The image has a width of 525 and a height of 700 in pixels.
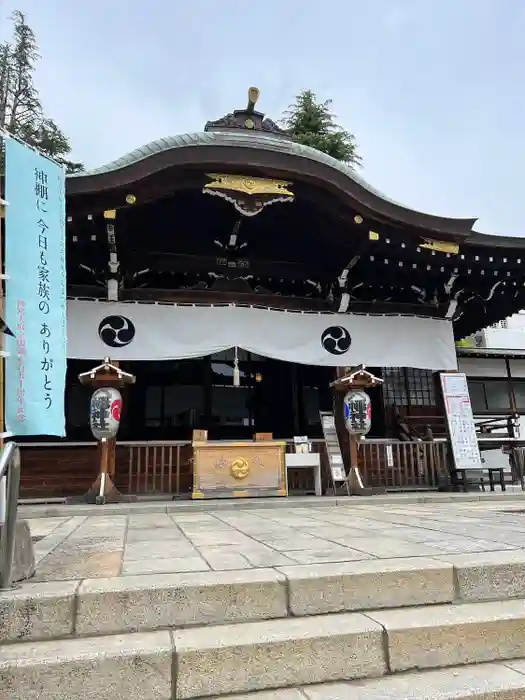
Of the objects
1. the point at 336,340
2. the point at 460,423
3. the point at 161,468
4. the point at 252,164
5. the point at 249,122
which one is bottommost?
the point at 161,468

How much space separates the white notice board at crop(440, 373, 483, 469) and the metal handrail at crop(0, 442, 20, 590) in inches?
317

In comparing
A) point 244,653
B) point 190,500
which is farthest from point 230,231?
point 244,653

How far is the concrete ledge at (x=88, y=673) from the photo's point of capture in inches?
75.3

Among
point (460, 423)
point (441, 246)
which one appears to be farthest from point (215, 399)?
point (441, 246)

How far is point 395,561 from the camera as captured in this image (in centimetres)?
278

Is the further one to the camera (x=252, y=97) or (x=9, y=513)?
(x=252, y=97)

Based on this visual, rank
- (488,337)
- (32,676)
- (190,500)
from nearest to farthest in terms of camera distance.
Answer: (32,676) → (190,500) → (488,337)

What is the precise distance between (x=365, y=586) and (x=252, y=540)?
1.38m

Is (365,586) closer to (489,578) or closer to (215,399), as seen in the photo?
(489,578)

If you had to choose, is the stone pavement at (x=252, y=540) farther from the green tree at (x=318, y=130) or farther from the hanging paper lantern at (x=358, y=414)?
the green tree at (x=318, y=130)

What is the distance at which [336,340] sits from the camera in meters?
9.28

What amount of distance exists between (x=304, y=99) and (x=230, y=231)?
18.0 metres

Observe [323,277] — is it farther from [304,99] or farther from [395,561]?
[304,99]

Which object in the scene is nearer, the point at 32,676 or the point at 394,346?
the point at 32,676
